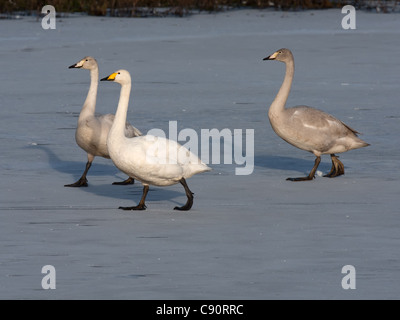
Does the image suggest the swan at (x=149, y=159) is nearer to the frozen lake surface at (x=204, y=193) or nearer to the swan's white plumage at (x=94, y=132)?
the frozen lake surface at (x=204, y=193)

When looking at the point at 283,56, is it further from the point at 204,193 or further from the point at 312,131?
the point at 204,193

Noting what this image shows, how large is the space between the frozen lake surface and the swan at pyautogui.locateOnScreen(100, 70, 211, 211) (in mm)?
328

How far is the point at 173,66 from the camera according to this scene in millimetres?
19250

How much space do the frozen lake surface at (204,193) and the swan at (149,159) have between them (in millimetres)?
328

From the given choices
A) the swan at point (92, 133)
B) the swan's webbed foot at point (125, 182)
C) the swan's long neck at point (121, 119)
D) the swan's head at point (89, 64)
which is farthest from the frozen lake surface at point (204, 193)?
the swan's head at point (89, 64)

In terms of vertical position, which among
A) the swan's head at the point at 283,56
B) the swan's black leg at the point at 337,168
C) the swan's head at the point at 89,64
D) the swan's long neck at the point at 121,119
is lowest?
the swan's black leg at the point at 337,168

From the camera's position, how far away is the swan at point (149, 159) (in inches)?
315

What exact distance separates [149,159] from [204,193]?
1.32 metres

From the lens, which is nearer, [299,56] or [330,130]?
[330,130]

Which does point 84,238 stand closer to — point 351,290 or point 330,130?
point 351,290
